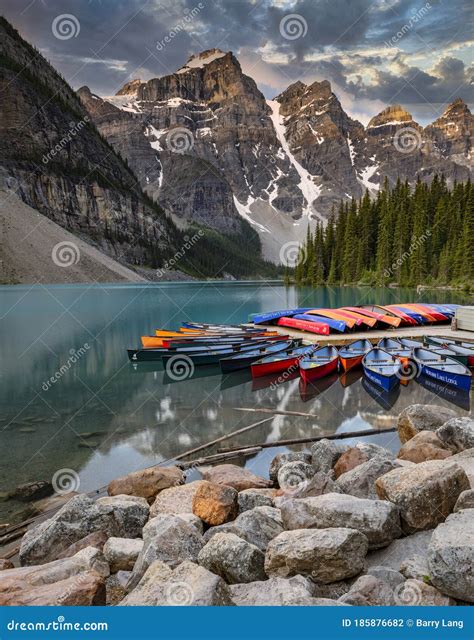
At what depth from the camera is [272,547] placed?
18.6 ft

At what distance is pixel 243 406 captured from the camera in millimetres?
18359

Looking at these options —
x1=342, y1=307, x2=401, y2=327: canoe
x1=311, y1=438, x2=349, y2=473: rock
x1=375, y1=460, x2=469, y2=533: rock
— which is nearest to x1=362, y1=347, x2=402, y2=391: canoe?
x1=342, y1=307, x2=401, y2=327: canoe

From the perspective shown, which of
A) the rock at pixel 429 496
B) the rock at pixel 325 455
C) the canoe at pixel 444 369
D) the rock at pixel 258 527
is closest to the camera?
the rock at pixel 429 496

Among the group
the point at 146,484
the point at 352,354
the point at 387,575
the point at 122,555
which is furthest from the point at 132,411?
the point at 387,575

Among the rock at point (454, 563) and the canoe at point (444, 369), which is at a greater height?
the rock at point (454, 563)

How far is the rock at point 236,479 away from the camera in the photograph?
368 inches

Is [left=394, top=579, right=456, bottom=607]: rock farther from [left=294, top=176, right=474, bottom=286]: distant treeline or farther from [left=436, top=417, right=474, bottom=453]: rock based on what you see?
[left=294, top=176, right=474, bottom=286]: distant treeline

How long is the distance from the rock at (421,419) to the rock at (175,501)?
625 cm

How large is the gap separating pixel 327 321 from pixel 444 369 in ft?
34.3

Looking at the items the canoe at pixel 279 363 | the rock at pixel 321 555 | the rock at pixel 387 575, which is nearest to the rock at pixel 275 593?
the rock at pixel 321 555

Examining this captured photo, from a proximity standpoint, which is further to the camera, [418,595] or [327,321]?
[327,321]

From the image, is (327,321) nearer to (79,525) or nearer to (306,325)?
(306,325)

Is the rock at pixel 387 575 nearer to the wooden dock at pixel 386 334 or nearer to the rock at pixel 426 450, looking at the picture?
the rock at pixel 426 450

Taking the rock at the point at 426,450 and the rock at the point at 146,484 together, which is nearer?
the rock at the point at 426,450
